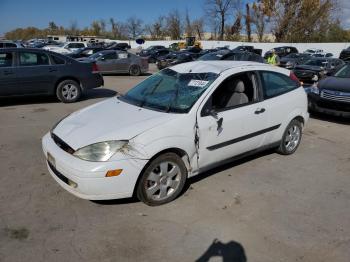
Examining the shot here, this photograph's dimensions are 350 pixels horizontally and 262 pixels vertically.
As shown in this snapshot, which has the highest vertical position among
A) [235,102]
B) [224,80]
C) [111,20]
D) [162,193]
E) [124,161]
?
[111,20]

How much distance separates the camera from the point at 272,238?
11.2 feet

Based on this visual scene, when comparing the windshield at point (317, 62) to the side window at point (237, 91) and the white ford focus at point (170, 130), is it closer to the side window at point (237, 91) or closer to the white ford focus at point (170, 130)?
the white ford focus at point (170, 130)

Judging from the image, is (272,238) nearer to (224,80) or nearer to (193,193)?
(193,193)

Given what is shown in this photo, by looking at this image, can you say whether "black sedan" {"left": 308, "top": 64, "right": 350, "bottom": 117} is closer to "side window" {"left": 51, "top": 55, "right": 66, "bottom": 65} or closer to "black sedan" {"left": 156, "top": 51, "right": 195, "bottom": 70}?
"side window" {"left": 51, "top": 55, "right": 66, "bottom": 65}

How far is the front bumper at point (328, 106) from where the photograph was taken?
774cm

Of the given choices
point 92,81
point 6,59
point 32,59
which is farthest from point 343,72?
point 6,59

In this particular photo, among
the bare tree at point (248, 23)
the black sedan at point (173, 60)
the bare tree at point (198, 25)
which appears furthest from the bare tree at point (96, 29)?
the black sedan at point (173, 60)

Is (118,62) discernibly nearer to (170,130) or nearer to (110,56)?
(110,56)

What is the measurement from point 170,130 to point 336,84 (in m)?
5.94

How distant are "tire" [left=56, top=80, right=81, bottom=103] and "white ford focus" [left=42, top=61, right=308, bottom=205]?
5316mm

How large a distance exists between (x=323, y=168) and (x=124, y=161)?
3279 millimetres

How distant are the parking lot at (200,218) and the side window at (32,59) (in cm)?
437

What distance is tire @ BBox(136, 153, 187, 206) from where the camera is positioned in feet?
12.3

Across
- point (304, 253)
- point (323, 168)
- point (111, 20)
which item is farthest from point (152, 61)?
point (111, 20)
